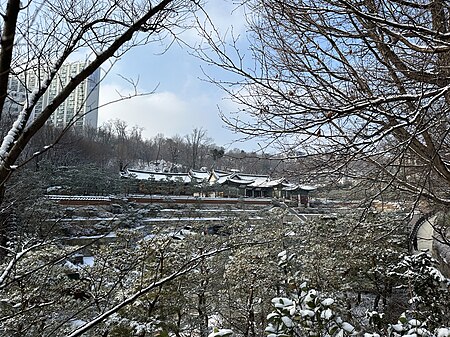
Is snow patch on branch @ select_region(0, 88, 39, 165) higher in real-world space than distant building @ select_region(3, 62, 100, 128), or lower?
lower

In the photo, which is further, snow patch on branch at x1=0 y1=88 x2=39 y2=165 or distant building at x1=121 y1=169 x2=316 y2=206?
distant building at x1=121 y1=169 x2=316 y2=206

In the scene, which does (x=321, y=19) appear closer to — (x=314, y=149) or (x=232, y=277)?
(x=314, y=149)

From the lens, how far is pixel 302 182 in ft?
7.52

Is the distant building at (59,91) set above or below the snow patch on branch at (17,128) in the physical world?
above

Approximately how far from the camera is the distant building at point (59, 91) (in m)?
1.12

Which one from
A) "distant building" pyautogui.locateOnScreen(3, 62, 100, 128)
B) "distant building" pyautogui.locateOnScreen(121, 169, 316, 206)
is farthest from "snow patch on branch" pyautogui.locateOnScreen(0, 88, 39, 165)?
"distant building" pyautogui.locateOnScreen(121, 169, 316, 206)

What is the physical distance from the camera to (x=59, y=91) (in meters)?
1.13

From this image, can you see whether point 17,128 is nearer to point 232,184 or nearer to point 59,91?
point 59,91

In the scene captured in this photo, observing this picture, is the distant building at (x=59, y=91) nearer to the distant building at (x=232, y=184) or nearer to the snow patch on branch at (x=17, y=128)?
the snow patch on branch at (x=17, y=128)

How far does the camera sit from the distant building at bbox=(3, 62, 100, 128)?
1121 millimetres

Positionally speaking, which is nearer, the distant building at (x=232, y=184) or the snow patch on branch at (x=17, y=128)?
the snow patch on branch at (x=17, y=128)

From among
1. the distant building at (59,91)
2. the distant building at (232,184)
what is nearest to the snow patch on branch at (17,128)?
the distant building at (59,91)

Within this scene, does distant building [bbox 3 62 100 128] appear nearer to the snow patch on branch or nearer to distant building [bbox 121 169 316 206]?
the snow patch on branch

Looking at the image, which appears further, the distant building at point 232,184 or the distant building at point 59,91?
the distant building at point 232,184
